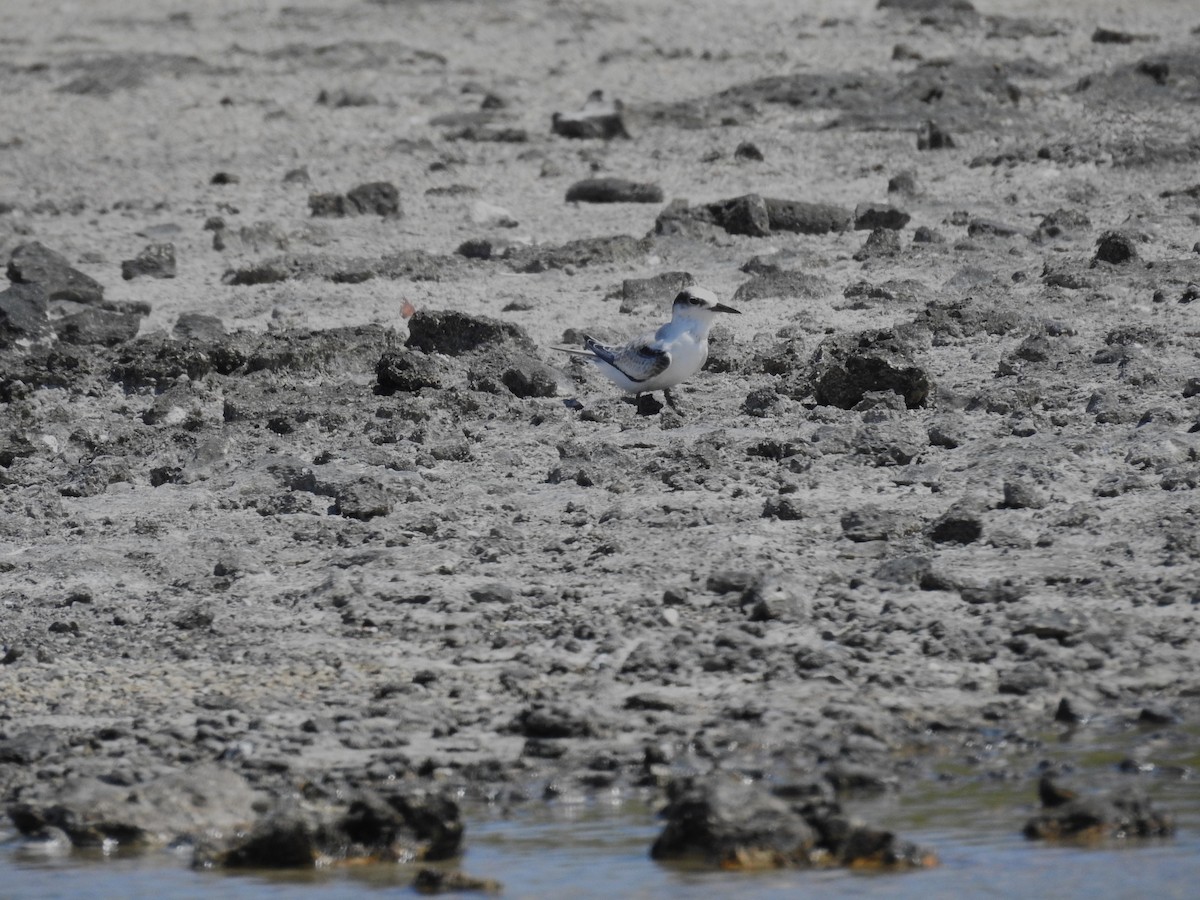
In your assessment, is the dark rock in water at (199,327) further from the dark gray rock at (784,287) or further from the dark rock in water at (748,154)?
the dark rock in water at (748,154)

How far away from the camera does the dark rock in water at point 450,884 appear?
5.54 meters

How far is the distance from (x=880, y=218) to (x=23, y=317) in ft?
17.5

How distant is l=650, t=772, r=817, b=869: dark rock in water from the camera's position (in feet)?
18.4

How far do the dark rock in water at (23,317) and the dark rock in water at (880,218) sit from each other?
16.8 feet

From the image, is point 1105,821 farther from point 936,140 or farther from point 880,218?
point 936,140

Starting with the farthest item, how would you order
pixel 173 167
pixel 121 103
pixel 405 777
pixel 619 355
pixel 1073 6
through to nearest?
pixel 1073 6
pixel 121 103
pixel 173 167
pixel 619 355
pixel 405 777

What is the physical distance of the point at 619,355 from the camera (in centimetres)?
1042

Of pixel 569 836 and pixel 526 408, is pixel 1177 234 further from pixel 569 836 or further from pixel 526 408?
pixel 569 836

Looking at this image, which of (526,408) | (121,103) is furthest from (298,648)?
(121,103)

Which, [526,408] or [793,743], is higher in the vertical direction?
[526,408]

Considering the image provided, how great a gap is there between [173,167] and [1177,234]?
8.42 m

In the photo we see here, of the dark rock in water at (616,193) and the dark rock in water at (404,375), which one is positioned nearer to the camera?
the dark rock in water at (404,375)

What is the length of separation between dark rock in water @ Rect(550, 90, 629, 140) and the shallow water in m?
12.8

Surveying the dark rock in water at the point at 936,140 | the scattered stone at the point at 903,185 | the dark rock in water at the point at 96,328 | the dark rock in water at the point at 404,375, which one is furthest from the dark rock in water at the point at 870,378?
the dark rock in water at the point at 936,140
